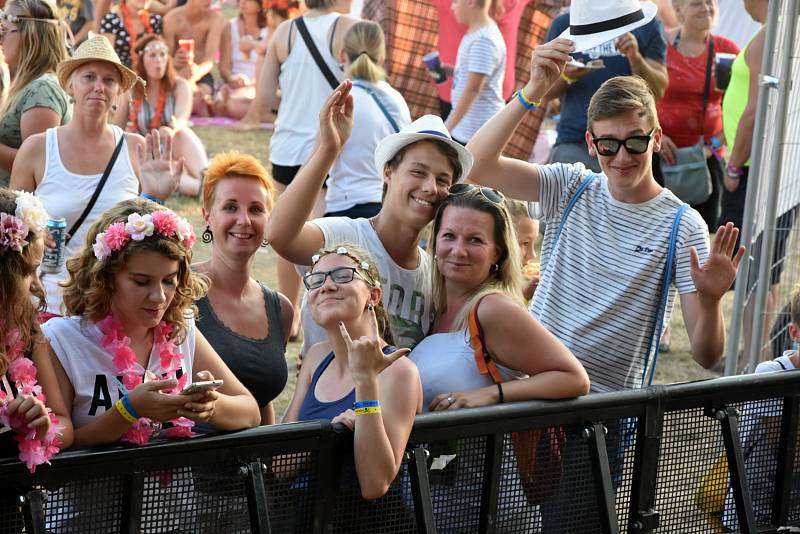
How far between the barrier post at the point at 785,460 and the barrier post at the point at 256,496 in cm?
165

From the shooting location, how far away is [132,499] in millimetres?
2480

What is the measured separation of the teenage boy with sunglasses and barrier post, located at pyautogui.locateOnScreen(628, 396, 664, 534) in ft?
1.04

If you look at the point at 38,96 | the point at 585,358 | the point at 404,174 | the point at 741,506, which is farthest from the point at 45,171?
the point at 741,506

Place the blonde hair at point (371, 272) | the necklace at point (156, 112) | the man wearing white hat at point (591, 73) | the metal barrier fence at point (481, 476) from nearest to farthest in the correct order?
the metal barrier fence at point (481, 476) → the blonde hair at point (371, 272) → the man wearing white hat at point (591, 73) → the necklace at point (156, 112)

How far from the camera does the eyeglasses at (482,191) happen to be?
3.41 meters

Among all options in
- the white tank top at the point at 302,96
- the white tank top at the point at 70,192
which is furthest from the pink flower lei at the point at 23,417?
the white tank top at the point at 302,96

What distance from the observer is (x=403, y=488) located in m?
2.86

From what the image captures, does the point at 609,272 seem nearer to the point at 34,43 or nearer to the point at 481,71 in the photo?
the point at 34,43

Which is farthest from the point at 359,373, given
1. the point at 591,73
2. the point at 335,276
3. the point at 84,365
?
the point at 591,73

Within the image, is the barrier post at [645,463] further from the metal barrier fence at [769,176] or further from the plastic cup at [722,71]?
the plastic cup at [722,71]

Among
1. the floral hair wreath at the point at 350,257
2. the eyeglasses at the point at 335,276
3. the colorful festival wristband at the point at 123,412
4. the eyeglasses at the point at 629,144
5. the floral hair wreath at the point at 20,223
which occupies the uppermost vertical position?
the eyeglasses at the point at 629,144

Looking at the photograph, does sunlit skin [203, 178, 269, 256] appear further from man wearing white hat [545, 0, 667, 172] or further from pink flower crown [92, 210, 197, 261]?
man wearing white hat [545, 0, 667, 172]

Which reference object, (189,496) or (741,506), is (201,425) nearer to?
(189,496)

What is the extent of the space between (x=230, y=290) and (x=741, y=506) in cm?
171
